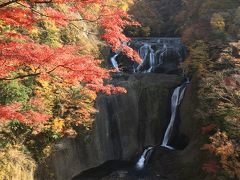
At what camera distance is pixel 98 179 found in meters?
16.3

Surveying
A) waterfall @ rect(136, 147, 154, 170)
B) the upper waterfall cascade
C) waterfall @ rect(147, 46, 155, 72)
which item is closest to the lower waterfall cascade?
waterfall @ rect(136, 147, 154, 170)

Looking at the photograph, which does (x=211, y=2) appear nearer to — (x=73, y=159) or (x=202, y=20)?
(x=202, y=20)

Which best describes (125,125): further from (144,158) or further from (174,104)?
(174,104)

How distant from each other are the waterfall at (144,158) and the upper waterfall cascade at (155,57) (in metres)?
7.21

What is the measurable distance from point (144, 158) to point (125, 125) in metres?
2.35

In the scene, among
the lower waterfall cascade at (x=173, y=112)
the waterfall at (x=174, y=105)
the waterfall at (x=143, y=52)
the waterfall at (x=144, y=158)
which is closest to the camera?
the waterfall at (x=144, y=158)

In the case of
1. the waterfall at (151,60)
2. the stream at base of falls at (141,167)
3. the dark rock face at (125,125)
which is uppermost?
the waterfall at (151,60)

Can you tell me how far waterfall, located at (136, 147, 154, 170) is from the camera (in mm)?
17972

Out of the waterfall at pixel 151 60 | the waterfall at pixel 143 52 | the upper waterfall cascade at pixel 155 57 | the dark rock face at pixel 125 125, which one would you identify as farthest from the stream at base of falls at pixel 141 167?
the waterfall at pixel 143 52

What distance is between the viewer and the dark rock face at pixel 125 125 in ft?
53.7

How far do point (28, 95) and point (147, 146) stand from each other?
27.7 ft

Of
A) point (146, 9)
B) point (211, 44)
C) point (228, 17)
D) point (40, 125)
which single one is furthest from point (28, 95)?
point (146, 9)

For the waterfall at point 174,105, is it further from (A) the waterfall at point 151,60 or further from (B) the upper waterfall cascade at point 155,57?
(A) the waterfall at point 151,60

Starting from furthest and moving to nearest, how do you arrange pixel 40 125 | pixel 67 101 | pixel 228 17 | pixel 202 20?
pixel 202 20 < pixel 228 17 < pixel 67 101 < pixel 40 125
